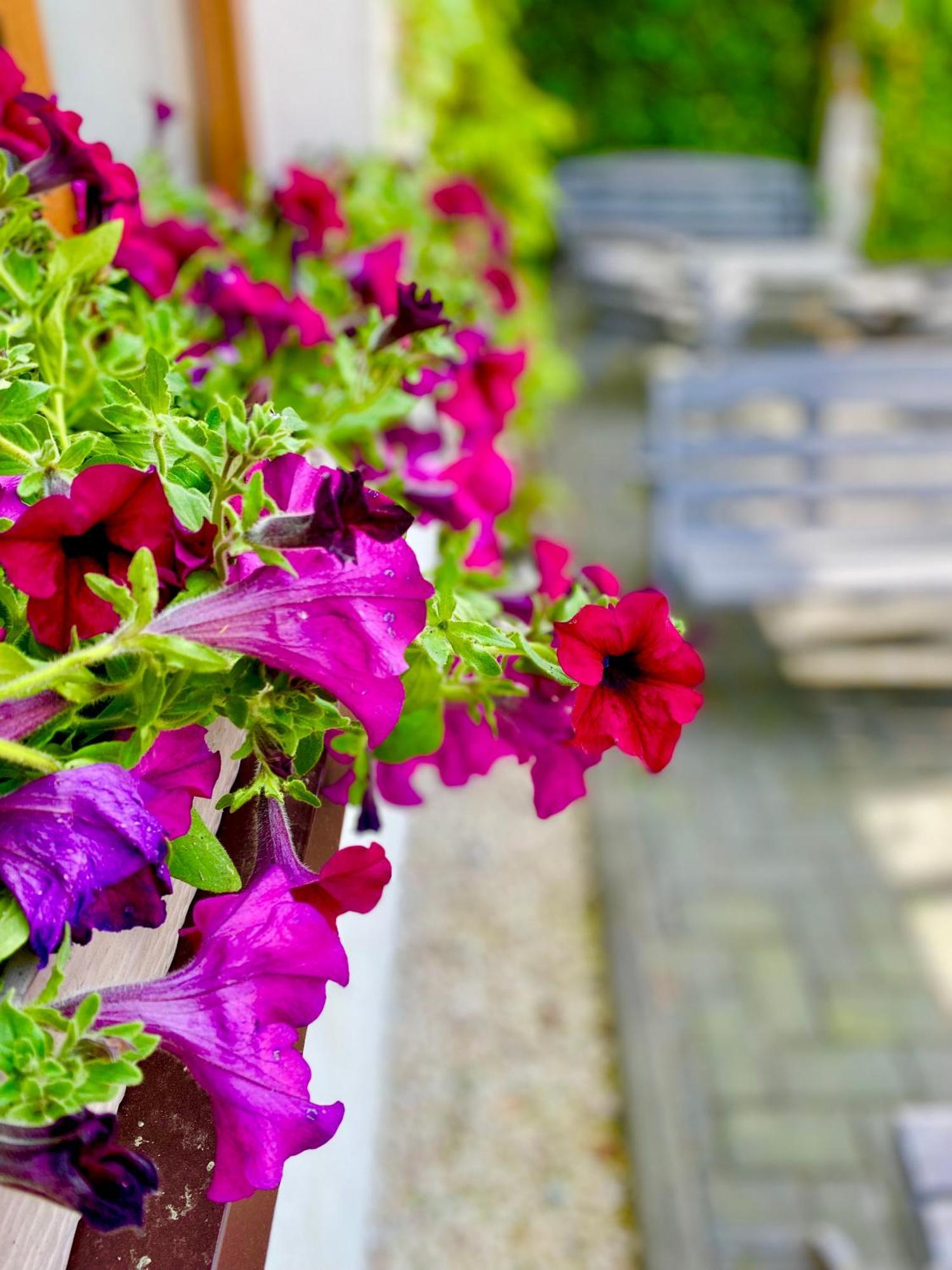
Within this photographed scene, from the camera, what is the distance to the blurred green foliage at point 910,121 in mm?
8320

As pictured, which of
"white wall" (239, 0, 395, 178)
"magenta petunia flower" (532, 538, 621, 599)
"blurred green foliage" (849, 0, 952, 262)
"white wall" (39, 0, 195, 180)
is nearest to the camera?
"magenta petunia flower" (532, 538, 621, 599)

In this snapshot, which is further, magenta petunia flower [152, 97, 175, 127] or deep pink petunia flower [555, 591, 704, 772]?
magenta petunia flower [152, 97, 175, 127]

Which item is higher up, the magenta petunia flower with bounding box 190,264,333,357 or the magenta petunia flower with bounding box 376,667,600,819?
the magenta petunia flower with bounding box 190,264,333,357

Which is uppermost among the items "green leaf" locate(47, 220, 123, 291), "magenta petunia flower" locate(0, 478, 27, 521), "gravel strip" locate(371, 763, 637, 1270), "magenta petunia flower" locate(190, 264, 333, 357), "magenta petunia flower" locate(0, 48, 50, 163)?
"magenta petunia flower" locate(0, 48, 50, 163)

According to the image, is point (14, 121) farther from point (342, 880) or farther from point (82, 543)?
point (342, 880)

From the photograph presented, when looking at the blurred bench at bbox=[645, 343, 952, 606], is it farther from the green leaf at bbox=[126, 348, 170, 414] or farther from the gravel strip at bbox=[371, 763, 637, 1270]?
the green leaf at bbox=[126, 348, 170, 414]

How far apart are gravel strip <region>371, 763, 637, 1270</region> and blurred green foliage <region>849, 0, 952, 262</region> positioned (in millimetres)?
7775

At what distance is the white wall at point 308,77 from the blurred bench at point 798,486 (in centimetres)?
115

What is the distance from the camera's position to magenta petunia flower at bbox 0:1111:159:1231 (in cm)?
37

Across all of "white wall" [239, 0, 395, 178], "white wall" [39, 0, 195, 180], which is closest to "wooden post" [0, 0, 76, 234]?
"white wall" [39, 0, 195, 180]

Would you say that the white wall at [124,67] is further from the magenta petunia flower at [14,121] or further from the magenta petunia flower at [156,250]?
the magenta petunia flower at [14,121]

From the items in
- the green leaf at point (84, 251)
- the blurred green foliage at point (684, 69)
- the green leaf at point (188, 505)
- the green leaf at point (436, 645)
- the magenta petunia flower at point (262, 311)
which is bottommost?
the blurred green foliage at point (684, 69)

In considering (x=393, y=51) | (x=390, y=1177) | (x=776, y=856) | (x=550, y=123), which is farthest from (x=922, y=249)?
(x=390, y=1177)

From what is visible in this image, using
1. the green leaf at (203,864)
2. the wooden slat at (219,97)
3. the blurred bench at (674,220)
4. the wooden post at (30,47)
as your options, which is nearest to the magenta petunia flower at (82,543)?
the green leaf at (203,864)
